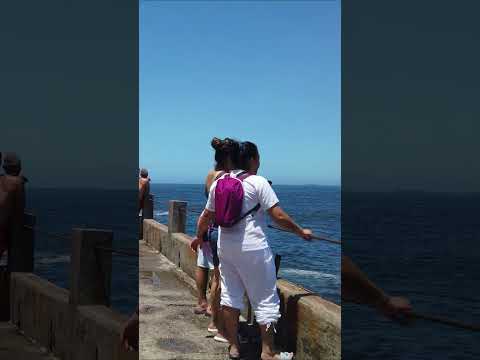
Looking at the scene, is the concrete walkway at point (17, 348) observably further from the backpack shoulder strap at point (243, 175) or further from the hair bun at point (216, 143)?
the backpack shoulder strap at point (243, 175)

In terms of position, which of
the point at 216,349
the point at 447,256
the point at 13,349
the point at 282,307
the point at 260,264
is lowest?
the point at 447,256

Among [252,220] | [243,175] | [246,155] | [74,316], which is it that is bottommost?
[74,316]

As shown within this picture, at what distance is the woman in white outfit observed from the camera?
379cm

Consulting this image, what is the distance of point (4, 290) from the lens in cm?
669

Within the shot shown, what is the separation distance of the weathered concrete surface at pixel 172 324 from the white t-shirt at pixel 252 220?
100cm

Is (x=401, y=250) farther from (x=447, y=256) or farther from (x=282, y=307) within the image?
(x=282, y=307)

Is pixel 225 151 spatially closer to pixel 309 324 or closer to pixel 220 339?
pixel 309 324

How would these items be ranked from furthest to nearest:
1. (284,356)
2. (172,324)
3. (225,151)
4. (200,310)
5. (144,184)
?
(144,184)
(200,310)
(172,324)
(225,151)
(284,356)

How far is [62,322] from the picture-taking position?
511 cm

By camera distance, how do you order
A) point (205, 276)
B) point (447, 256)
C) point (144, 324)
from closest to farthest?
1. point (144, 324)
2. point (205, 276)
3. point (447, 256)

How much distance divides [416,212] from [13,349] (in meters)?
127

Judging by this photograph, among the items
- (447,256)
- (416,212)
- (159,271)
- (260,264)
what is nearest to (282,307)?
(260,264)

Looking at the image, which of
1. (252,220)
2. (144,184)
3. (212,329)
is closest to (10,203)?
(212,329)

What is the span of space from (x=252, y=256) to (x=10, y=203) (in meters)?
3.82
